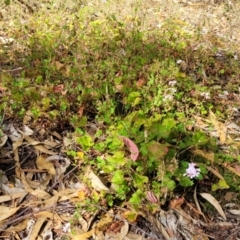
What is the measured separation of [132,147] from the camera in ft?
6.72

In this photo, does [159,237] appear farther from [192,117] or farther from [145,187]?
[192,117]

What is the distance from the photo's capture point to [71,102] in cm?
271

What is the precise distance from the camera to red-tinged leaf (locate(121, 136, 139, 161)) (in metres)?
2.02

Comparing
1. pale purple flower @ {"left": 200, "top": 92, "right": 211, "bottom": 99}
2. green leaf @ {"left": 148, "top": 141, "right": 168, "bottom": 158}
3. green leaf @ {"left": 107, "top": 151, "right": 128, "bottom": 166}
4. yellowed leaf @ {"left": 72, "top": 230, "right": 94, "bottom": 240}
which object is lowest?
yellowed leaf @ {"left": 72, "top": 230, "right": 94, "bottom": 240}

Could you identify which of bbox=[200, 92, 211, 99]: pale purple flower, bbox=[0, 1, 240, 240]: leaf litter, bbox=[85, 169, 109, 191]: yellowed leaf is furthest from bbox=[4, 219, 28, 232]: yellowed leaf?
bbox=[200, 92, 211, 99]: pale purple flower

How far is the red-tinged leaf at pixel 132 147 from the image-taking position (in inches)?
79.4

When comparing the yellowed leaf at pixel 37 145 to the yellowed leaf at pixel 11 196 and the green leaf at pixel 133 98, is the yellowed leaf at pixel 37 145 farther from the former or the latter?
the green leaf at pixel 133 98

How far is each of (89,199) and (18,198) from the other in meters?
0.40

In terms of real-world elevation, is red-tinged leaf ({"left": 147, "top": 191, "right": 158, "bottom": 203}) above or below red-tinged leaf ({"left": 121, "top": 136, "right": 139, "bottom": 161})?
below

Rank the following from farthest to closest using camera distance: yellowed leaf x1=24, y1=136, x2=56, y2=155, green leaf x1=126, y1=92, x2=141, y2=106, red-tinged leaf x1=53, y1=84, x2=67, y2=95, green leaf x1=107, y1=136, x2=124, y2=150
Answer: red-tinged leaf x1=53, y1=84, x2=67, y2=95 < green leaf x1=126, y1=92, x2=141, y2=106 < yellowed leaf x1=24, y1=136, x2=56, y2=155 < green leaf x1=107, y1=136, x2=124, y2=150

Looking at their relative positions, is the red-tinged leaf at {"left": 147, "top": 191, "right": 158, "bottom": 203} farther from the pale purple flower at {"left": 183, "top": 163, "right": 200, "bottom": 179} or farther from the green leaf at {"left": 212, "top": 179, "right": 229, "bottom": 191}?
the green leaf at {"left": 212, "top": 179, "right": 229, "bottom": 191}

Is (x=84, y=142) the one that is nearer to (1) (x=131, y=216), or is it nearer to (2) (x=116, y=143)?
(2) (x=116, y=143)

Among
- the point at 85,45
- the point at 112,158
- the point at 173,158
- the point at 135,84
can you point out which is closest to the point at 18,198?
the point at 112,158

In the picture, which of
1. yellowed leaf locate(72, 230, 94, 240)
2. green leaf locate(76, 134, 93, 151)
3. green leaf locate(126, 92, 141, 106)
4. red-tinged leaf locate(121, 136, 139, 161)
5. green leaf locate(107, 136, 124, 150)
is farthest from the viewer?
green leaf locate(126, 92, 141, 106)
